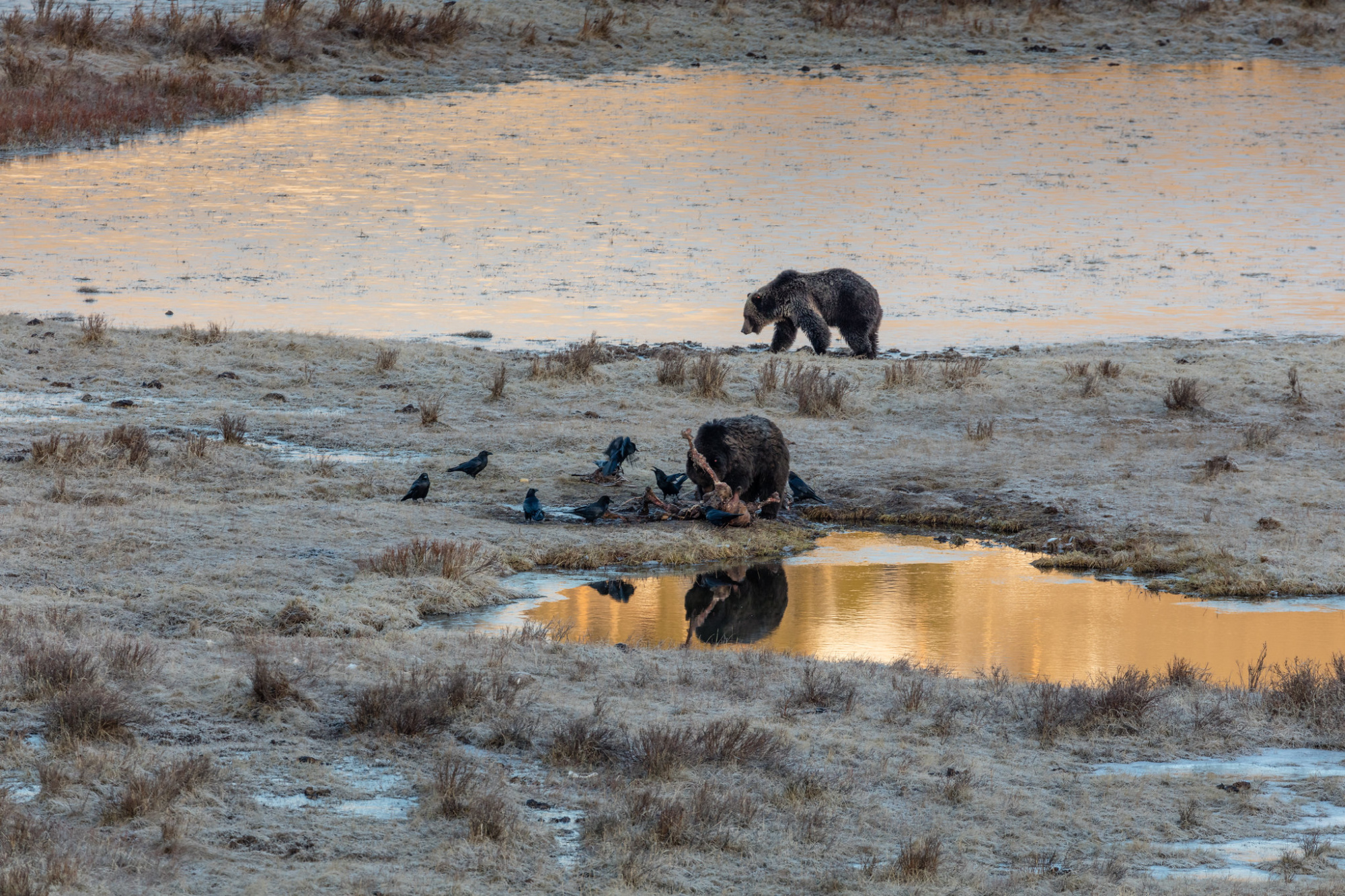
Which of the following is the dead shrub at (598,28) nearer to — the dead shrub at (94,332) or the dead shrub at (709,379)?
the dead shrub at (94,332)

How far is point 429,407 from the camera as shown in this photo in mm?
14305

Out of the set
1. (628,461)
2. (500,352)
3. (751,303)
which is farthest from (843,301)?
(628,461)

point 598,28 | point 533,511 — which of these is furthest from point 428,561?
point 598,28

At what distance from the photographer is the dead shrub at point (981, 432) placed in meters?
14.1

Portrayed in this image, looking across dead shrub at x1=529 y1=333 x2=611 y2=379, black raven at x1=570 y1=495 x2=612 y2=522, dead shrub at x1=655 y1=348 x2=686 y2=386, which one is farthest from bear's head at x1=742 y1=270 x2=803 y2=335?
black raven at x1=570 y1=495 x2=612 y2=522

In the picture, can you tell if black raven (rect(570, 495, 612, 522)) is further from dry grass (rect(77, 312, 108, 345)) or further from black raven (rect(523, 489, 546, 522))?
dry grass (rect(77, 312, 108, 345))

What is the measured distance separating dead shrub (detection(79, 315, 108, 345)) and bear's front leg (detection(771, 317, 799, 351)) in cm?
769

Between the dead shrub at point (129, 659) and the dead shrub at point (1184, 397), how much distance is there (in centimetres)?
1086

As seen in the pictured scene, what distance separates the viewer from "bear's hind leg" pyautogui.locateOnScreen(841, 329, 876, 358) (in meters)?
17.6

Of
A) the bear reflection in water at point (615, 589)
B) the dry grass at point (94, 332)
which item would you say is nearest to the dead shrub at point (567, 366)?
the dry grass at point (94, 332)

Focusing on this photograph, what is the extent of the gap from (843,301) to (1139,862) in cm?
1221

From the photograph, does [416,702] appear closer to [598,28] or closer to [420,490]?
[420,490]

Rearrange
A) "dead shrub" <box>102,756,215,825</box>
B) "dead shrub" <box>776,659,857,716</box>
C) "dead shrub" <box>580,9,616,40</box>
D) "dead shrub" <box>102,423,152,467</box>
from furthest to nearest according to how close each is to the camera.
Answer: "dead shrub" <box>580,9,616,40</box> → "dead shrub" <box>102,423,152,467</box> → "dead shrub" <box>776,659,857,716</box> → "dead shrub" <box>102,756,215,825</box>

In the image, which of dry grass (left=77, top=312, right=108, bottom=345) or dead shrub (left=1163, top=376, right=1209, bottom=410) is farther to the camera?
dry grass (left=77, top=312, right=108, bottom=345)
